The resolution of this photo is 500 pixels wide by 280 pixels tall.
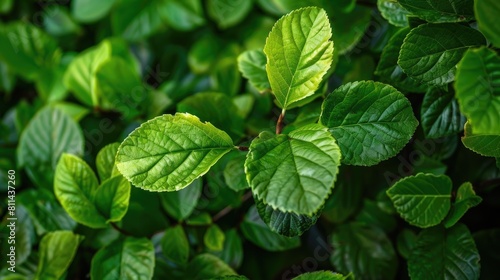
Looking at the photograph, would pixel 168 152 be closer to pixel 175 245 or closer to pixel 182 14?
pixel 175 245

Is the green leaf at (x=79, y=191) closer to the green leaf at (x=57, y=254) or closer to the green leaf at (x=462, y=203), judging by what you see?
the green leaf at (x=57, y=254)

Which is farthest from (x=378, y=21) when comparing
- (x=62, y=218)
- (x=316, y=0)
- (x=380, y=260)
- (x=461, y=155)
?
(x=62, y=218)

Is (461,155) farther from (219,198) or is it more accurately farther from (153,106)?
(153,106)

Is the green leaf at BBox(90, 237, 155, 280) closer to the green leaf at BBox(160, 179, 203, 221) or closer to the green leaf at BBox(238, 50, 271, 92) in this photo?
the green leaf at BBox(160, 179, 203, 221)

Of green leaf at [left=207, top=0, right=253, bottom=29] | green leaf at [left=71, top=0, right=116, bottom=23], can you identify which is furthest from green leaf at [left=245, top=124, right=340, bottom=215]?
green leaf at [left=71, top=0, right=116, bottom=23]

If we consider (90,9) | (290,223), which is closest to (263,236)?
(290,223)

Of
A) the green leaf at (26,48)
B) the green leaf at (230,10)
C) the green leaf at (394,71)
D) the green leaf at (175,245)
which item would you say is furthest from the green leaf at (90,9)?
the green leaf at (394,71)
